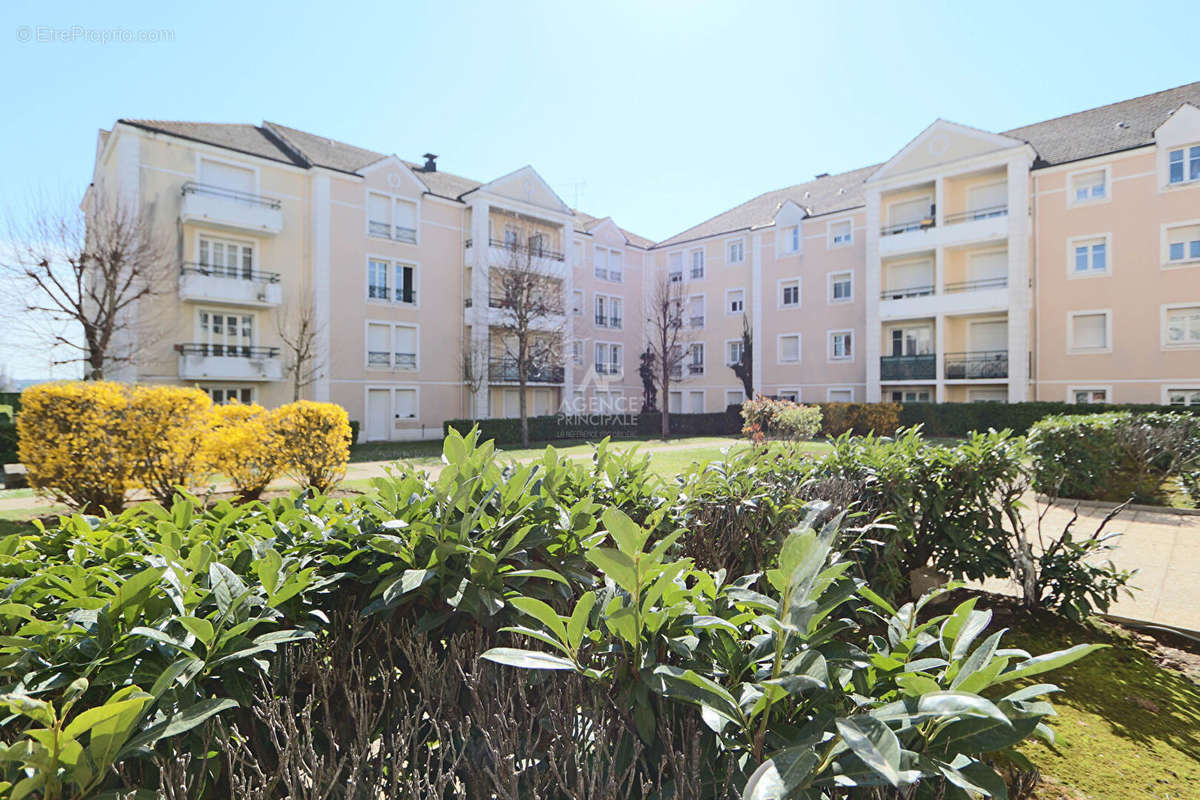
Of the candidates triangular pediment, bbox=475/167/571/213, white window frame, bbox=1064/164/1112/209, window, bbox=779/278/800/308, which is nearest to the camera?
white window frame, bbox=1064/164/1112/209

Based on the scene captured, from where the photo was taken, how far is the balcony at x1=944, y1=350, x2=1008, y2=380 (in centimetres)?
2714

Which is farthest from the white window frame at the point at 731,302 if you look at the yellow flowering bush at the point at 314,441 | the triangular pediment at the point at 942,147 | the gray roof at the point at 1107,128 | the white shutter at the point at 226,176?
the yellow flowering bush at the point at 314,441

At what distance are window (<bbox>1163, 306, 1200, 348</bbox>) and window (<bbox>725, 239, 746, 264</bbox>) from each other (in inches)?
802

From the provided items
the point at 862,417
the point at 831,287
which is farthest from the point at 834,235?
the point at 862,417

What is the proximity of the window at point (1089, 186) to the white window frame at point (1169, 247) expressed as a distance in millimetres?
2634

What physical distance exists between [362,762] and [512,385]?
3250 centimetres

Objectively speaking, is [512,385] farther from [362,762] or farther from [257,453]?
[362,762]

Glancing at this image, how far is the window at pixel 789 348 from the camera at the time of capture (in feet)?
115

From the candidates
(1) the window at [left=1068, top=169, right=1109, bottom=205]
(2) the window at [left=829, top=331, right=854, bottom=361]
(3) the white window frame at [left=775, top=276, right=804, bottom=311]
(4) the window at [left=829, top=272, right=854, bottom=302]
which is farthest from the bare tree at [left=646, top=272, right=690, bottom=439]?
(1) the window at [left=1068, top=169, right=1109, bottom=205]

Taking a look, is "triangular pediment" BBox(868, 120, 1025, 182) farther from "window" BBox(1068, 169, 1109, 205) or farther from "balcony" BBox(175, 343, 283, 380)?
"balcony" BBox(175, 343, 283, 380)

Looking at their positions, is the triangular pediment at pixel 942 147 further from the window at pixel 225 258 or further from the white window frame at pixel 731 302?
the window at pixel 225 258

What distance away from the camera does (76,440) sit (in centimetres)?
924

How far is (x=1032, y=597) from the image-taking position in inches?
177

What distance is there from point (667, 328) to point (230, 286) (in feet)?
77.6
